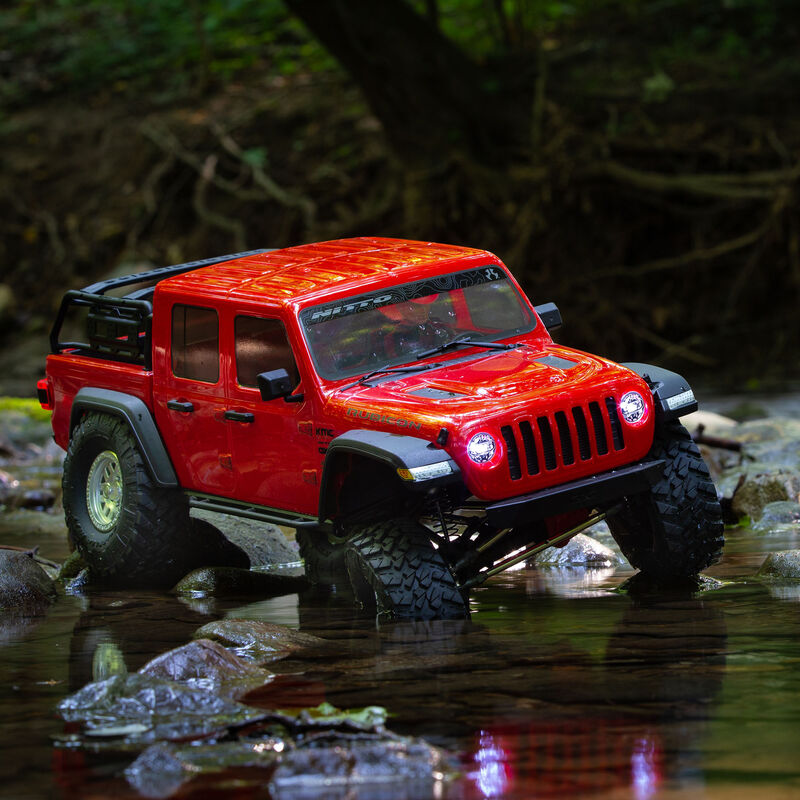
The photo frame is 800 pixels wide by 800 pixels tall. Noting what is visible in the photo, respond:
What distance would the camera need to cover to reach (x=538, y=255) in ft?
65.2

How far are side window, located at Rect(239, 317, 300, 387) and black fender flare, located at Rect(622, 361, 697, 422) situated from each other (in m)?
1.89

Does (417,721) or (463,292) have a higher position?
(463,292)

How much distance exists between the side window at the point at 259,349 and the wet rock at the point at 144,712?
99.4 inches

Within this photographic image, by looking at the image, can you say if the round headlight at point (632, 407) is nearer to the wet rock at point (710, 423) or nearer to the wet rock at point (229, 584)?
the wet rock at point (229, 584)

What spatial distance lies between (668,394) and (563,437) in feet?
2.47

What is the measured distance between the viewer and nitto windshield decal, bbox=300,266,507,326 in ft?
26.4

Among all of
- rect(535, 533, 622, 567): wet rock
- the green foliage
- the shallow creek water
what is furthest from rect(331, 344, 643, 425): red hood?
the green foliage

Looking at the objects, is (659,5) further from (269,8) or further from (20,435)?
(20,435)

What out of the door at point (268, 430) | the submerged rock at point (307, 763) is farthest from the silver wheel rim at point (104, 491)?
the submerged rock at point (307, 763)

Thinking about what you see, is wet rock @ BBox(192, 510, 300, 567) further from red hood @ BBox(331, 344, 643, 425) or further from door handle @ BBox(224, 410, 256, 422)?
red hood @ BBox(331, 344, 643, 425)

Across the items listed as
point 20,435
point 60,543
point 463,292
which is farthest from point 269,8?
point 463,292

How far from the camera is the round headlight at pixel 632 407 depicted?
7.58 metres

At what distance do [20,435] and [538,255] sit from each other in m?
7.18

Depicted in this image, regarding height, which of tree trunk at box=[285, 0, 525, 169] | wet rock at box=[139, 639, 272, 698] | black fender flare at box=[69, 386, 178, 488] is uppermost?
tree trunk at box=[285, 0, 525, 169]
